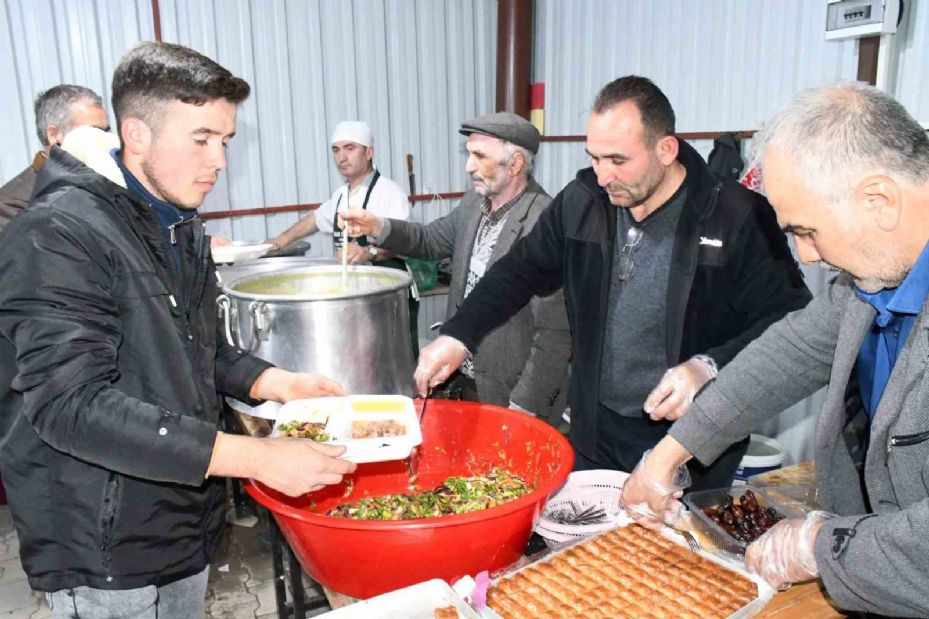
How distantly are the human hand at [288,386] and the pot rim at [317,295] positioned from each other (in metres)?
0.31

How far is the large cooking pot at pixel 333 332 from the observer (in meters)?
2.42

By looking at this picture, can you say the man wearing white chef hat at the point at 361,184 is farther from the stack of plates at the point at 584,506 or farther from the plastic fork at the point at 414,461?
the stack of plates at the point at 584,506

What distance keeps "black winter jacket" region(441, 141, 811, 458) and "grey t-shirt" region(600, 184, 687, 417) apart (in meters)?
0.04

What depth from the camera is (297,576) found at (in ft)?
6.77

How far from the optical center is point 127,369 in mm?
1671

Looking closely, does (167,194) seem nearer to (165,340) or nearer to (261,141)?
(165,340)

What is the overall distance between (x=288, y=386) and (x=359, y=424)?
443 millimetres

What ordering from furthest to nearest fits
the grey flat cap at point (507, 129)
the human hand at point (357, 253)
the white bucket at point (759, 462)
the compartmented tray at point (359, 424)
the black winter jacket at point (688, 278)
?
1. the human hand at point (357, 253)
2. the grey flat cap at point (507, 129)
3. the white bucket at point (759, 462)
4. the black winter jacket at point (688, 278)
5. the compartmented tray at point (359, 424)

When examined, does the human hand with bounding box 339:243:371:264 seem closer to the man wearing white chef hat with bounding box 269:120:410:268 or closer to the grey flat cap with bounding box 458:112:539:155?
the man wearing white chef hat with bounding box 269:120:410:268

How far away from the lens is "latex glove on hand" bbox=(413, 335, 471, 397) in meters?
2.50

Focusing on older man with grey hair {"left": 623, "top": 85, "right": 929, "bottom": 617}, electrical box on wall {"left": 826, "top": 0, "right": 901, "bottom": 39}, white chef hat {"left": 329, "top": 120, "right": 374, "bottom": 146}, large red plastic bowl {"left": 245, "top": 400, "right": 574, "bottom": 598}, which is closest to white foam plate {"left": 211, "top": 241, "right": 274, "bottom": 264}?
white chef hat {"left": 329, "top": 120, "right": 374, "bottom": 146}

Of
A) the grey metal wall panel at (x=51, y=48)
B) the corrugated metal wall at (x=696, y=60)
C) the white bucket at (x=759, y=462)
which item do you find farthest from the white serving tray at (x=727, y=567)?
the grey metal wall panel at (x=51, y=48)

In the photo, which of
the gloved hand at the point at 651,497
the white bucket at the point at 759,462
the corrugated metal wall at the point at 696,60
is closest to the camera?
the gloved hand at the point at 651,497

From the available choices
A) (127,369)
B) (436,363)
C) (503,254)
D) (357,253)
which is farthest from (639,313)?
(357,253)
